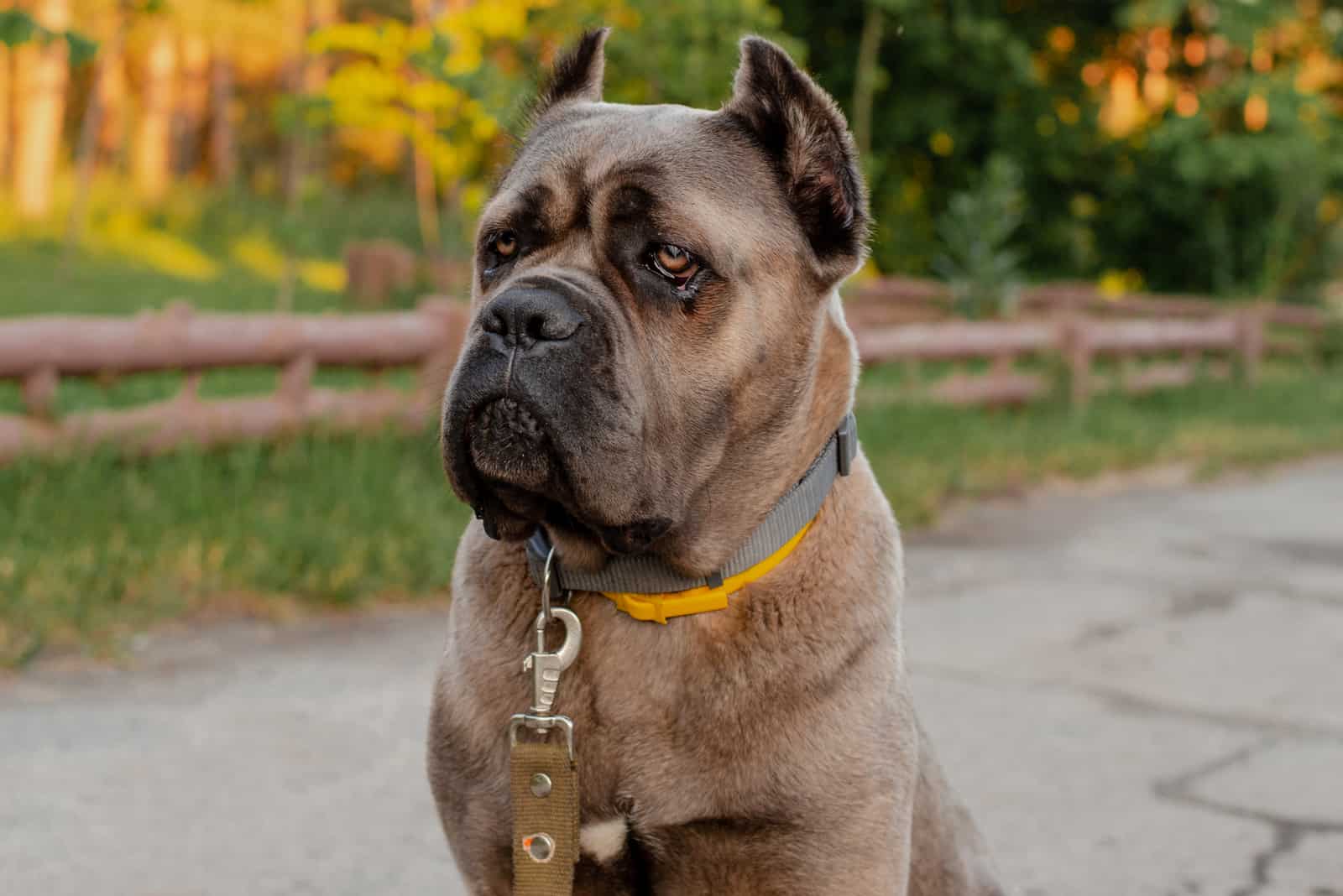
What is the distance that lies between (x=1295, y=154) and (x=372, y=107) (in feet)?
37.7

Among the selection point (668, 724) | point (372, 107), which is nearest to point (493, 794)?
A: point (668, 724)

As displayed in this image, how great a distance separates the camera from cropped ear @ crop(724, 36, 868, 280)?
2.68m

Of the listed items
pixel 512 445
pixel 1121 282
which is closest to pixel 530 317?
pixel 512 445

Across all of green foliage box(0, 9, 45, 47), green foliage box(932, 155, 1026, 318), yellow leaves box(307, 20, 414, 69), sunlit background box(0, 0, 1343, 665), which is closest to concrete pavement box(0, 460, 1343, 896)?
sunlit background box(0, 0, 1343, 665)

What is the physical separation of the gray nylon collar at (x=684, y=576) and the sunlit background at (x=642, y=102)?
3.76ft

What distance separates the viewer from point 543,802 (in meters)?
2.53

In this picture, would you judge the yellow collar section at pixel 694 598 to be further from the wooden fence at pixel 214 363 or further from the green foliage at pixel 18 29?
the green foliage at pixel 18 29

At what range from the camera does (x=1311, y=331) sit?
18.8 m

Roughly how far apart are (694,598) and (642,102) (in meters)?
9.09

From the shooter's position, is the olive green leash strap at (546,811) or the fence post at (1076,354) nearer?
the olive green leash strap at (546,811)

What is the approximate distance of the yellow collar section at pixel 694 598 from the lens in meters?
2.73

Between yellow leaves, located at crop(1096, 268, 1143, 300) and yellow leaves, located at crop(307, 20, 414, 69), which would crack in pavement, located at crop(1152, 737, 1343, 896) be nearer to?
yellow leaves, located at crop(307, 20, 414, 69)

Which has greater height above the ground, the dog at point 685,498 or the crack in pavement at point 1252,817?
the dog at point 685,498

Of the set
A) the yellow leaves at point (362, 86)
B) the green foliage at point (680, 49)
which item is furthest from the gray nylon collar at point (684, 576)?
the yellow leaves at point (362, 86)
